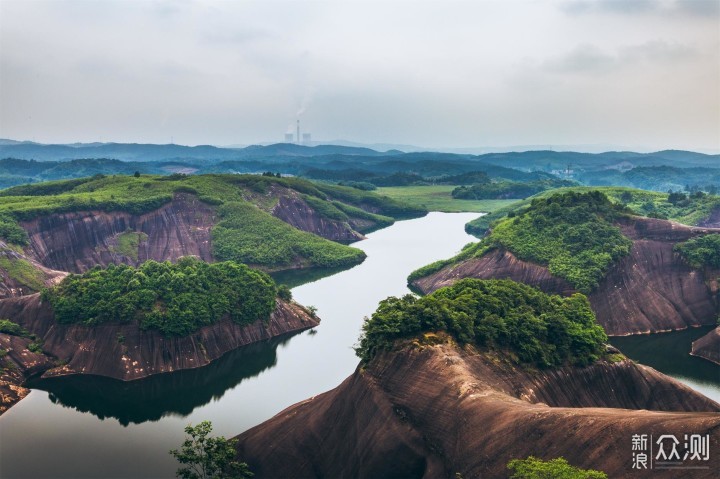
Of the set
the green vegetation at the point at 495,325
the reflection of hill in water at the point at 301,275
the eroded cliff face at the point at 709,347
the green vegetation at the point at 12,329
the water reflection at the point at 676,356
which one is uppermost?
the green vegetation at the point at 495,325

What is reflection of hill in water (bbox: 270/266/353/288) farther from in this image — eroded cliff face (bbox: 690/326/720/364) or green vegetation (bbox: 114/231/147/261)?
eroded cliff face (bbox: 690/326/720/364)

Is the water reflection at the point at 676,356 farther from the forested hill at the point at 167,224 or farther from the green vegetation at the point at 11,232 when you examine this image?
the green vegetation at the point at 11,232

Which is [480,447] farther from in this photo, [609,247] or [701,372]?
[609,247]

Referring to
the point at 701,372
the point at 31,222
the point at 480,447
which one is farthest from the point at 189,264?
the point at 701,372

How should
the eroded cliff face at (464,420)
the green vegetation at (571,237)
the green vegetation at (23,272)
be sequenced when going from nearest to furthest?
the eroded cliff face at (464,420)
the green vegetation at (571,237)
the green vegetation at (23,272)

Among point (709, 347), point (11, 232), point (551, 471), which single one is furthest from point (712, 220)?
point (11, 232)

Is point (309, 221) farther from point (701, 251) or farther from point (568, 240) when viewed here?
point (701, 251)

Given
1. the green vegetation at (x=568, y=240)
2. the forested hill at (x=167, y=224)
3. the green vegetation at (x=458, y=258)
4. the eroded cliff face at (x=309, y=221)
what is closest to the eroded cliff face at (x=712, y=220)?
the green vegetation at (x=568, y=240)
